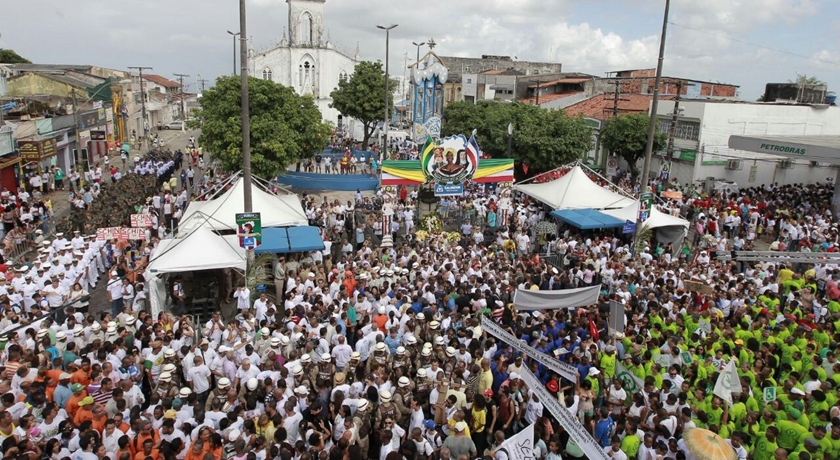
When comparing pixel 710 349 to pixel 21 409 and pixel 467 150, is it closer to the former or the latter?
pixel 21 409

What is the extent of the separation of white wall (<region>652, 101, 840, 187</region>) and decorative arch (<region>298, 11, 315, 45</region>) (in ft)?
142

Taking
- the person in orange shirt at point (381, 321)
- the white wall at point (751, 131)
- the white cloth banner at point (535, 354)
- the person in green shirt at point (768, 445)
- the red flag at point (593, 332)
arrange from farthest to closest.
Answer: the white wall at point (751, 131) < the red flag at point (593, 332) < the person in orange shirt at point (381, 321) < the white cloth banner at point (535, 354) < the person in green shirt at point (768, 445)

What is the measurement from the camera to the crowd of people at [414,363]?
6809mm

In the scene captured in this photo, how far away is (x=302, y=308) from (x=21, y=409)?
14.0 ft

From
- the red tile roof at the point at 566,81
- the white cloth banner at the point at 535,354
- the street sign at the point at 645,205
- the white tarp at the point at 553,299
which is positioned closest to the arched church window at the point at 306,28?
the red tile roof at the point at 566,81

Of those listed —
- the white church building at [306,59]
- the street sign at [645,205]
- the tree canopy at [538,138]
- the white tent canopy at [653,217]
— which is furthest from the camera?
the white church building at [306,59]

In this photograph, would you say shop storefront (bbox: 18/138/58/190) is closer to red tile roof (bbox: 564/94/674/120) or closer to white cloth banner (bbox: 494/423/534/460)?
white cloth banner (bbox: 494/423/534/460)

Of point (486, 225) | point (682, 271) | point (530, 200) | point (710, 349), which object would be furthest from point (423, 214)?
point (710, 349)

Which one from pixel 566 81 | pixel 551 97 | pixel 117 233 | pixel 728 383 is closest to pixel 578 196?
pixel 728 383

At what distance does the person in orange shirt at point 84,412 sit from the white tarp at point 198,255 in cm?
476

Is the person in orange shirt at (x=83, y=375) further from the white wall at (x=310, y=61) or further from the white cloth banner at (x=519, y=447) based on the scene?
the white wall at (x=310, y=61)

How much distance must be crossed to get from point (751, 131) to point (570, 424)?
2964cm

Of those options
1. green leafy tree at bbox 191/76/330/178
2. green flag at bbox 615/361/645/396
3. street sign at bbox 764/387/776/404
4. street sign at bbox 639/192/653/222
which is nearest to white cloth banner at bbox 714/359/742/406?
street sign at bbox 764/387/776/404

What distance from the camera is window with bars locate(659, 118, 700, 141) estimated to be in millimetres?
29984
